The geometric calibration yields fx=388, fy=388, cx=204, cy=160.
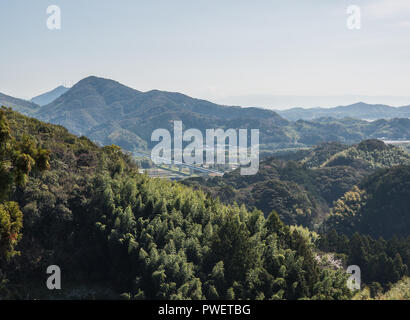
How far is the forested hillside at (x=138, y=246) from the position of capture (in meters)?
24.2

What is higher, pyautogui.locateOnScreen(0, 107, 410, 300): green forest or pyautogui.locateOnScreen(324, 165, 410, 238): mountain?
pyautogui.locateOnScreen(0, 107, 410, 300): green forest

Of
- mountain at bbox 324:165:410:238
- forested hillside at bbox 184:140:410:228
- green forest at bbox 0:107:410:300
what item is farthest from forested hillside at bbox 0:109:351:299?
forested hillside at bbox 184:140:410:228

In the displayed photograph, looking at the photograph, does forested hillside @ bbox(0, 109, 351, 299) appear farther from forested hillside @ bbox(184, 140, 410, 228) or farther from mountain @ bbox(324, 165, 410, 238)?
forested hillside @ bbox(184, 140, 410, 228)

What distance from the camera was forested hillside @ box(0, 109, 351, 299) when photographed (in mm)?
24203

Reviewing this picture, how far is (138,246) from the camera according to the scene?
26438mm

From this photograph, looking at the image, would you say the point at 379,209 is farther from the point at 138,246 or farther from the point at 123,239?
the point at 123,239

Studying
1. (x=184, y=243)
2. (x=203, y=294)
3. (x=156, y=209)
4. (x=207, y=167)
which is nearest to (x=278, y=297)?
(x=203, y=294)

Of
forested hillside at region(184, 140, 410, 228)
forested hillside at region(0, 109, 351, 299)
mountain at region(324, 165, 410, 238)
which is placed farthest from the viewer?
forested hillside at region(184, 140, 410, 228)

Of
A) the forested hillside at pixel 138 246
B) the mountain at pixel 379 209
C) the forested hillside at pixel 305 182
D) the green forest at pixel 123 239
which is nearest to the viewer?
the green forest at pixel 123 239

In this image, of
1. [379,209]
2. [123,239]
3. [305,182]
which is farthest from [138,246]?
[305,182]

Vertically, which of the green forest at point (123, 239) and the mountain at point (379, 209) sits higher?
the green forest at point (123, 239)

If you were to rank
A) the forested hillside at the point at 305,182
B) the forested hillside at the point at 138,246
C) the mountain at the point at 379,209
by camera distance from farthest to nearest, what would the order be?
1. the forested hillside at the point at 305,182
2. the mountain at the point at 379,209
3. the forested hillside at the point at 138,246

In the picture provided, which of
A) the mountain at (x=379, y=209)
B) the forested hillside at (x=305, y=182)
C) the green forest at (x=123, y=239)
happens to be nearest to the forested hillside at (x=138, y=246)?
the green forest at (x=123, y=239)

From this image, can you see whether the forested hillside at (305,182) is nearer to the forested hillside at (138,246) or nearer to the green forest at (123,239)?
the green forest at (123,239)
